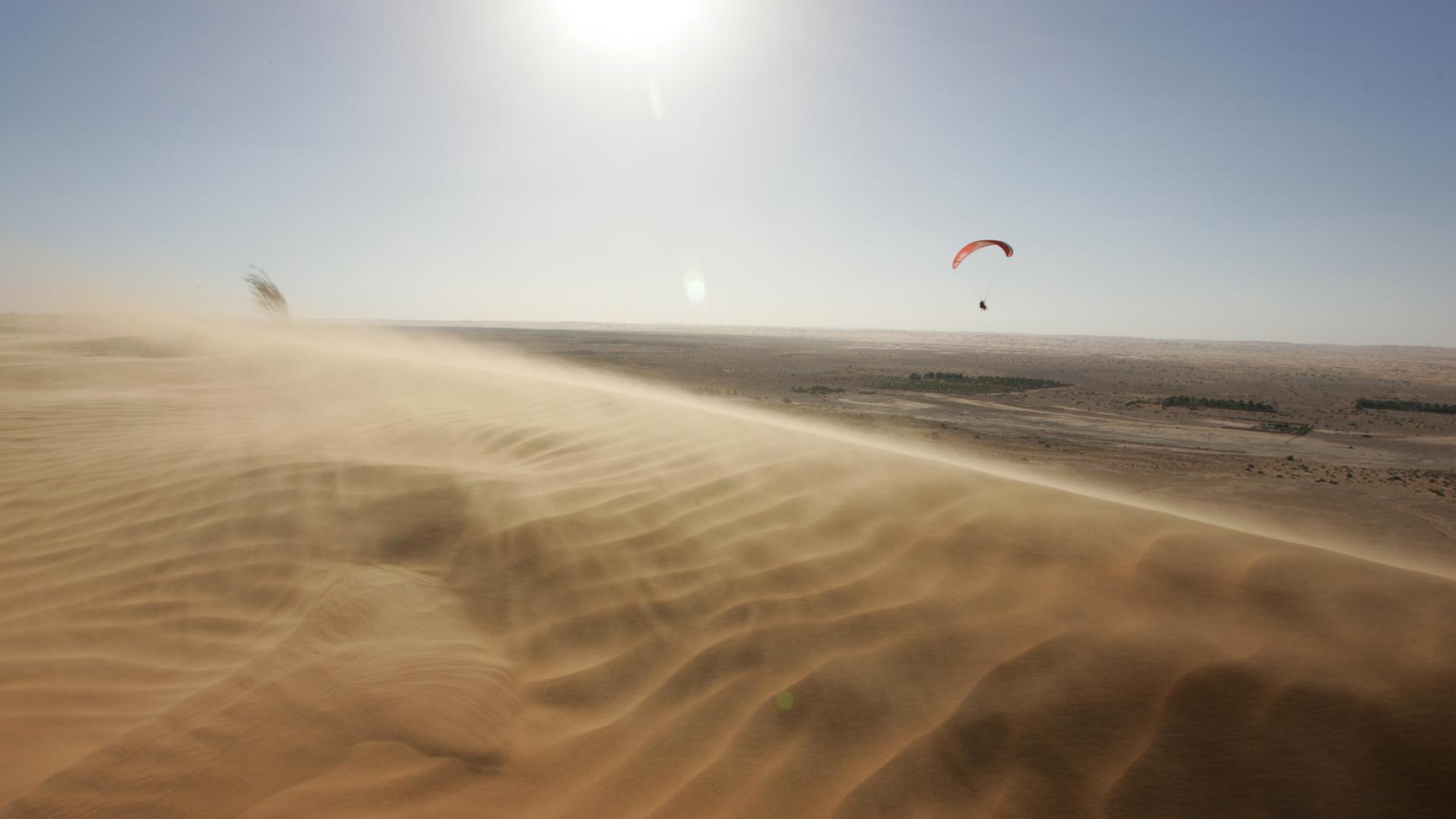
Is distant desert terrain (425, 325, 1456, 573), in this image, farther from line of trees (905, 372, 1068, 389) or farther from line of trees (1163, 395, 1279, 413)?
line of trees (905, 372, 1068, 389)

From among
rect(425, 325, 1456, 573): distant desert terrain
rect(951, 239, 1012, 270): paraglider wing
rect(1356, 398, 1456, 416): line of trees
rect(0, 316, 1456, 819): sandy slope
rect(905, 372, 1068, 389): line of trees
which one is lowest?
rect(425, 325, 1456, 573): distant desert terrain

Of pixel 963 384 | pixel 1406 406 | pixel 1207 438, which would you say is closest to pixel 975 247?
pixel 1207 438

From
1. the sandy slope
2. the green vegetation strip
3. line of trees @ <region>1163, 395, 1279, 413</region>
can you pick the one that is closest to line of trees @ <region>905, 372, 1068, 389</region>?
the green vegetation strip

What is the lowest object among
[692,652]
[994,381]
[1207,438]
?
[1207,438]

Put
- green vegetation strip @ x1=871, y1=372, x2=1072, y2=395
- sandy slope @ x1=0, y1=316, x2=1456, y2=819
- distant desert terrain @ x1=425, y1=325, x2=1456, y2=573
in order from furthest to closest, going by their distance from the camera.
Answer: green vegetation strip @ x1=871, y1=372, x2=1072, y2=395
distant desert terrain @ x1=425, y1=325, x2=1456, y2=573
sandy slope @ x1=0, y1=316, x2=1456, y2=819

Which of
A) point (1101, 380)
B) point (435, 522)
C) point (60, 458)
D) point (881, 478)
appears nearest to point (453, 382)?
point (60, 458)

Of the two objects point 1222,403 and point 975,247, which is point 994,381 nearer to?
point 1222,403

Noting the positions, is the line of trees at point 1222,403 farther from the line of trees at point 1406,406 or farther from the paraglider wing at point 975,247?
the paraglider wing at point 975,247
